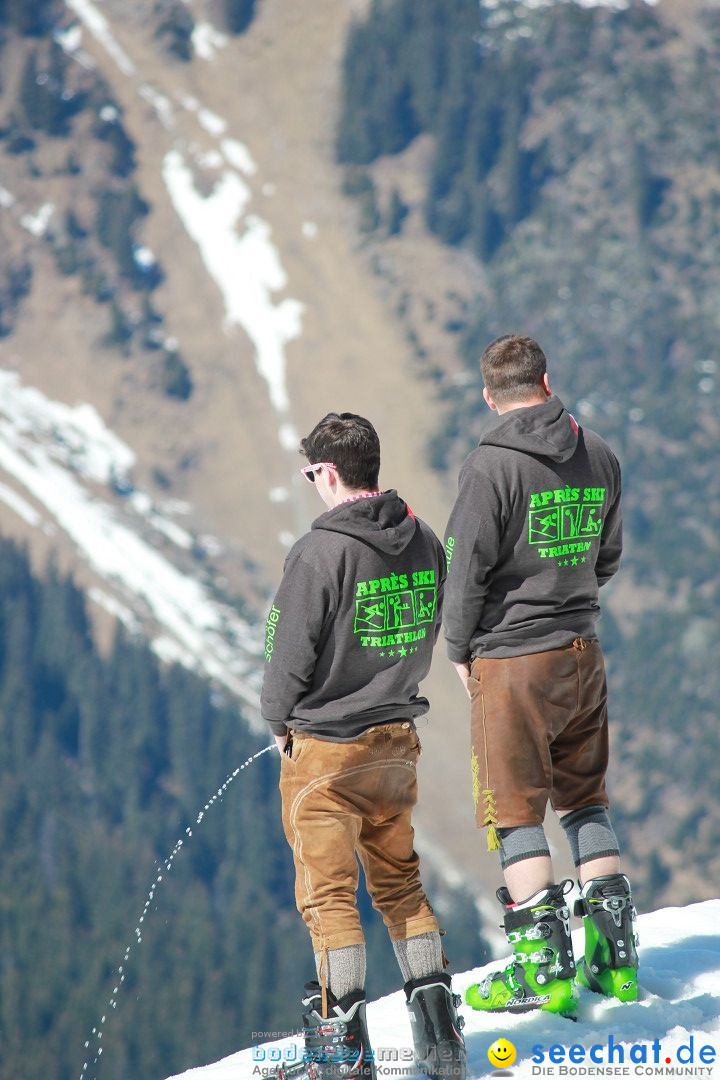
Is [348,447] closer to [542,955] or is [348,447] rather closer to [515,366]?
[515,366]

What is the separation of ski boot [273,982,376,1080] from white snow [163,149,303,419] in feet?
463

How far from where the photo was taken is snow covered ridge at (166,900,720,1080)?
6477mm

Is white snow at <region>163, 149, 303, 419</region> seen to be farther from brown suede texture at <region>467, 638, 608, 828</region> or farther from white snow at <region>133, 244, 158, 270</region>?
brown suede texture at <region>467, 638, 608, 828</region>

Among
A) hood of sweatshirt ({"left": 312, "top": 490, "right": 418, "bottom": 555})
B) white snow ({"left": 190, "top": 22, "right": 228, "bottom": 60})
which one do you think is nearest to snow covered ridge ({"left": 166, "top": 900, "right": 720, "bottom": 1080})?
hood of sweatshirt ({"left": 312, "top": 490, "right": 418, "bottom": 555})

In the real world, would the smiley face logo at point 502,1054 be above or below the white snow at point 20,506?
below

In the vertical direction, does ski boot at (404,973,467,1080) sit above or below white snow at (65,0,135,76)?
below

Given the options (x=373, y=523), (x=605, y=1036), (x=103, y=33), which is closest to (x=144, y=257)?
(x=103, y=33)

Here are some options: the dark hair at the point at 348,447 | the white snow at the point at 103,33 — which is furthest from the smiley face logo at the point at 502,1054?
the white snow at the point at 103,33

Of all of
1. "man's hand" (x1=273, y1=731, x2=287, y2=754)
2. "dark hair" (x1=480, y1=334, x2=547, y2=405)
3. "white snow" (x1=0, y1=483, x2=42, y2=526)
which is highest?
"white snow" (x1=0, y1=483, x2=42, y2=526)

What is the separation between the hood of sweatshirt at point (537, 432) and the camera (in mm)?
7145

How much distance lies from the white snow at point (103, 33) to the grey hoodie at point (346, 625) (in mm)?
193650

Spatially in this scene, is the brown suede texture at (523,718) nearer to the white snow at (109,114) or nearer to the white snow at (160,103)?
the white snow at (160,103)

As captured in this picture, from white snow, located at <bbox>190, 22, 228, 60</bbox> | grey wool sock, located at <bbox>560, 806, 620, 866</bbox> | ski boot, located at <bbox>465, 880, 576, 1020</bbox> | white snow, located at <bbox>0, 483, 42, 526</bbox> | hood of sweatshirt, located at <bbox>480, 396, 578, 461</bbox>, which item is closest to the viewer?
ski boot, located at <bbox>465, 880, 576, 1020</bbox>

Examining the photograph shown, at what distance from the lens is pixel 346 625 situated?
643 cm
